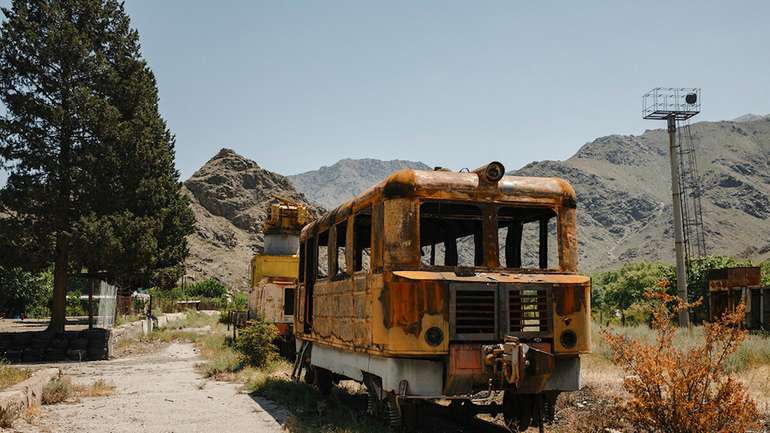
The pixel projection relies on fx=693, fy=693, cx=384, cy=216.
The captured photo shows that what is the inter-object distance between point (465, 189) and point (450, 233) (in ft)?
5.40

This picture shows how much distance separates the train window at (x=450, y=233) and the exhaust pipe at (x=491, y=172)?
558mm

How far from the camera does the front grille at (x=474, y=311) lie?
764 cm

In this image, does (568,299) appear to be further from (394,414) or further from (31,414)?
(31,414)

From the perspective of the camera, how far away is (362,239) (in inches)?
397

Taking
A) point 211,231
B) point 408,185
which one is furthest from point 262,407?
point 211,231

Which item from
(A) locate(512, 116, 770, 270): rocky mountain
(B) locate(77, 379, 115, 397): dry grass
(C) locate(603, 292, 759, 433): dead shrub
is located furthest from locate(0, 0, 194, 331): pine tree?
(A) locate(512, 116, 770, 270): rocky mountain

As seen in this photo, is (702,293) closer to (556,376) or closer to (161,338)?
(161,338)

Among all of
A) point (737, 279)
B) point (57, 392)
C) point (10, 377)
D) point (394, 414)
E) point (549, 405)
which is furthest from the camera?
point (737, 279)

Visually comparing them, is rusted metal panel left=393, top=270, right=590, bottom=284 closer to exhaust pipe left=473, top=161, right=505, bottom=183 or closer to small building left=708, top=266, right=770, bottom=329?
exhaust pipe left=473, top=161, right=505, bottom=183

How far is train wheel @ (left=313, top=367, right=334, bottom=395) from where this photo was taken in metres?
12.0

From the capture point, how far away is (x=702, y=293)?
34.3 m

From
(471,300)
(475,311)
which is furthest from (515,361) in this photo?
(471,300)

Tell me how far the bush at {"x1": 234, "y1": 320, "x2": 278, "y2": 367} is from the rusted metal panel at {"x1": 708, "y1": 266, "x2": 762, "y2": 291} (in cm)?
1729

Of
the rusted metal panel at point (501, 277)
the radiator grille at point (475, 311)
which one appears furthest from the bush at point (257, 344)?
the radiator grille at point (475, 311)
